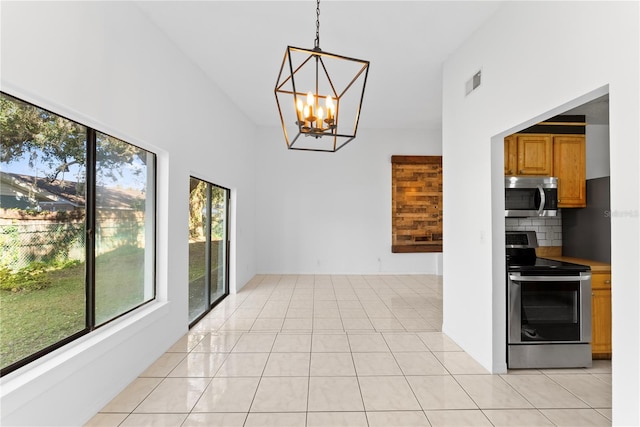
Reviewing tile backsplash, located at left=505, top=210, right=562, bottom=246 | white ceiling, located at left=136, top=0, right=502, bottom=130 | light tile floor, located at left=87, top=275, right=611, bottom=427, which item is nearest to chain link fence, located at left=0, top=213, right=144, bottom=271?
light tile floor, located at left=87, top=275, right=611, bottom=427

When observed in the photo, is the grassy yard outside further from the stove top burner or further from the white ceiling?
the stove top burner

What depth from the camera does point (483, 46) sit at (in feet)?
9.47

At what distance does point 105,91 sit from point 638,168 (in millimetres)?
3207

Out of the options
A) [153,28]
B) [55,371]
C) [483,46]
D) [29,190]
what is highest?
[153,28]

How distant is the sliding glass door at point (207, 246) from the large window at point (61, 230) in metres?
1.06

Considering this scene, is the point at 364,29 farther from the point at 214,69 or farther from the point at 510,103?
the point at 214,69

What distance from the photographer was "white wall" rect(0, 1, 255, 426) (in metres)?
1.68

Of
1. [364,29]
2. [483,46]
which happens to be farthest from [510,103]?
[364,29]

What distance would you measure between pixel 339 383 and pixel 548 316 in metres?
1.99

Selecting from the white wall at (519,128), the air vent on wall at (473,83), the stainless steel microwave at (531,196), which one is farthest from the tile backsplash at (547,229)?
the air vent on wall at (473,83)

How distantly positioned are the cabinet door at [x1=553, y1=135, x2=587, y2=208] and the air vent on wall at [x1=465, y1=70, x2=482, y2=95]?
105cm

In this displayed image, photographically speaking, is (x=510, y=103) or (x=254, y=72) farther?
(x=254, y=72)

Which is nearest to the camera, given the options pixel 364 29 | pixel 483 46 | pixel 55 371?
pixel 55 371

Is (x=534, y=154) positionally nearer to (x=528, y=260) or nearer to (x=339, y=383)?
(x=528, y=260)
